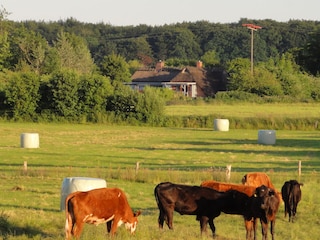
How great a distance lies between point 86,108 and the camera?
61.7 metres

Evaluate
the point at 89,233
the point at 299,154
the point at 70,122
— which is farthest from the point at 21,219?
the point at 70,122

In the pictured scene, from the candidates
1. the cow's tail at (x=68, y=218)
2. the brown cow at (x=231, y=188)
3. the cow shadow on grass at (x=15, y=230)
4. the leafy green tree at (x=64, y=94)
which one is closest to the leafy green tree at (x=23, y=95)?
the leafy green tree at (x=64, y=94)

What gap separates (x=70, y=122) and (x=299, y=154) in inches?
1121

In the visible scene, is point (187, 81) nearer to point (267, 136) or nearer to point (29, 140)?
point (267, 136)

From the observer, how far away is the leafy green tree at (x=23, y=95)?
61625mm

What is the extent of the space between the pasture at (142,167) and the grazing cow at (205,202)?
0.47 m

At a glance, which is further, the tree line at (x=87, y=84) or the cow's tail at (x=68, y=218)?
the tree line at (x=87, y=84)

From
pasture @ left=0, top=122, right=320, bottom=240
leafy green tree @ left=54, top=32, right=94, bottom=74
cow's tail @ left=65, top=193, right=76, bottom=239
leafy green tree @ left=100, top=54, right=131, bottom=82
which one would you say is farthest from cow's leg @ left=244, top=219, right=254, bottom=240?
leafy green tree @ left=100, top=54, right=131, bottom=82

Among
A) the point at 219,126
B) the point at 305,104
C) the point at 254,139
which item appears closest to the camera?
the point at 254,139

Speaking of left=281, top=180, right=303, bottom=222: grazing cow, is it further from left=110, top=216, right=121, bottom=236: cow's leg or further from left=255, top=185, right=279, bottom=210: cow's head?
left=110, top=216, right=121, bottom=236: cow's leg

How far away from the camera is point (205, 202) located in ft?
48.0

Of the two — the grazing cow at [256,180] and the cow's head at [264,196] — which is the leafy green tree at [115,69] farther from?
the cow's head at [264,196]

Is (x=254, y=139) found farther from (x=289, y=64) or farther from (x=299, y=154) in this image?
(x=289, y=64)

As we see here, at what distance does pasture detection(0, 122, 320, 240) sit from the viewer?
16.0 metres
